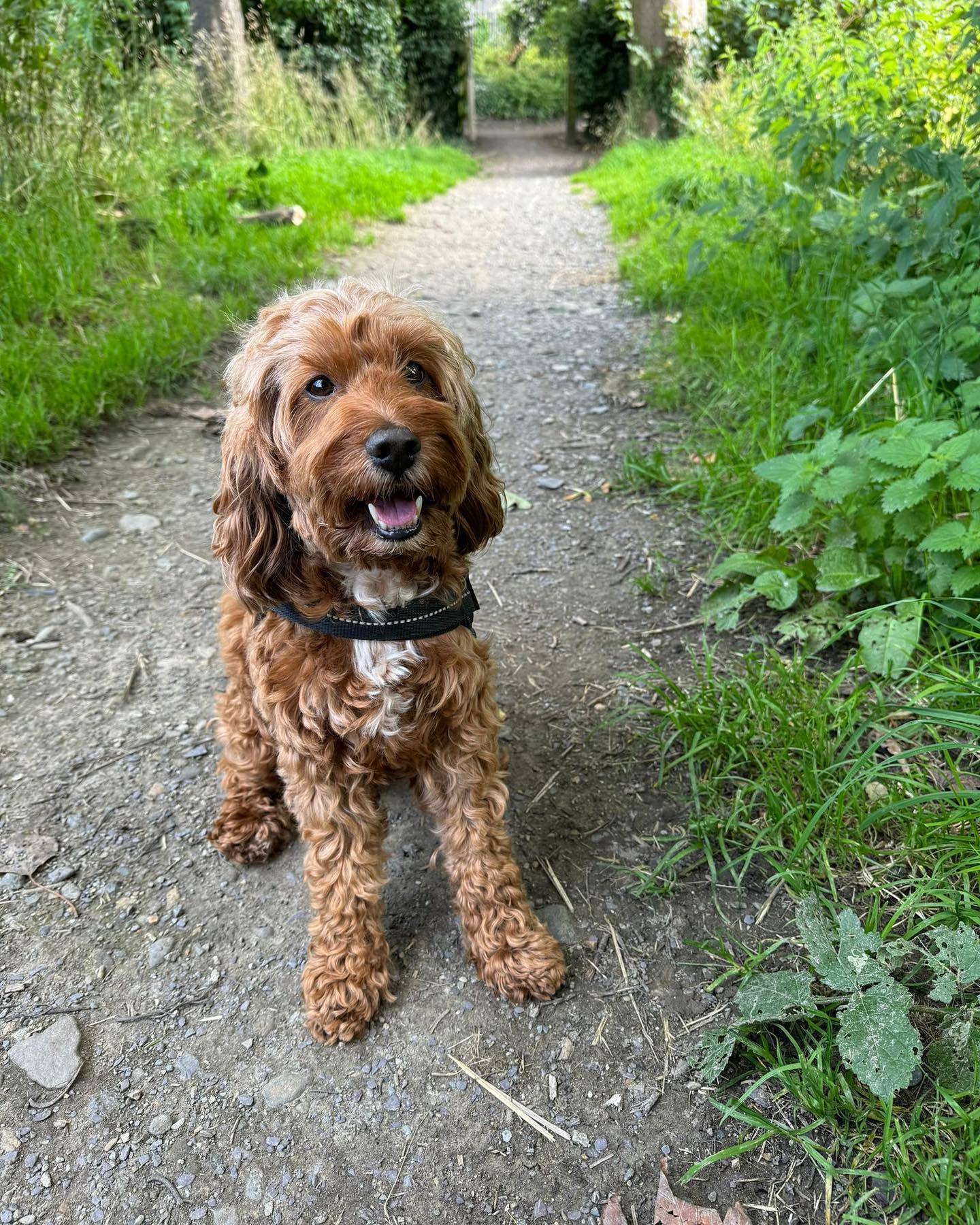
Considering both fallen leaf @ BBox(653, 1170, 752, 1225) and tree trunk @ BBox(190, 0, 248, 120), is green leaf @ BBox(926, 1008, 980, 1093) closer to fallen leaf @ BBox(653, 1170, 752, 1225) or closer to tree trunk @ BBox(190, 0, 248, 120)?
fallen leaf @ BBox(653, 1170, 752, 1225)

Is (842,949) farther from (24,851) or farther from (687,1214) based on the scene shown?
(24,851)

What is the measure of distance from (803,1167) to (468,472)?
186 centimetres

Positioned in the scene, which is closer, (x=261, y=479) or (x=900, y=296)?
(x=261, y=479)

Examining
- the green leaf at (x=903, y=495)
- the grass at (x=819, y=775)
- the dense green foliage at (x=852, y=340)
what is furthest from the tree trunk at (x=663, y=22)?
the green leaf at (x=903, y=495)

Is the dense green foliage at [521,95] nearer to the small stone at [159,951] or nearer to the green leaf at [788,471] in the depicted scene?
the green leaf at [788,471]

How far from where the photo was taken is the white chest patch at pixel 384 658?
2.24 meters

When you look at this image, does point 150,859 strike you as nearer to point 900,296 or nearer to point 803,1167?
point 803,1167

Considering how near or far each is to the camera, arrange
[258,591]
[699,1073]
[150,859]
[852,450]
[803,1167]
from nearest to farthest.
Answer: [803,1167] → [699,1073] → [258,591] → [150,859] → [852,450]

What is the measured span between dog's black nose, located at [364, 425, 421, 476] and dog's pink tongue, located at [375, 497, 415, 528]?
97mm

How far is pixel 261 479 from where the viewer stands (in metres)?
2.27

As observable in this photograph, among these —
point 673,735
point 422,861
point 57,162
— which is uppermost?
point 57,162

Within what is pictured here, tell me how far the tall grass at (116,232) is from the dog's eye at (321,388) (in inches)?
127

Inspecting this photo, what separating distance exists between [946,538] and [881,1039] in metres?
1.62

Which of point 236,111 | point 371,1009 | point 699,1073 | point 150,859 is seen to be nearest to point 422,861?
point 371,1009
